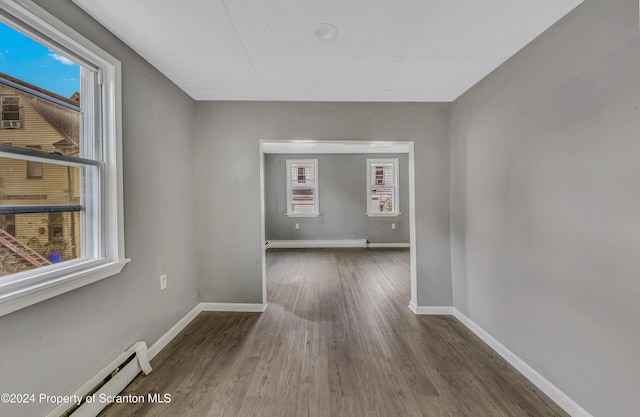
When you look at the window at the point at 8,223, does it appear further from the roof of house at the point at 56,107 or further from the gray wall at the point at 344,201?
the gray wall at the point at 344,201

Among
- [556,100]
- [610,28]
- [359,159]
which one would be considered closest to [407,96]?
[556,100]

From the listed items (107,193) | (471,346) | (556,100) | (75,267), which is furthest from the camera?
(471,346)

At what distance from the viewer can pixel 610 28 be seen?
117cm

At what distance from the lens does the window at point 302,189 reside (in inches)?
233

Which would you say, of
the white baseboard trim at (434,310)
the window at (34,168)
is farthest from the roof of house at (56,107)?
the white baseboard trim at (434,310)

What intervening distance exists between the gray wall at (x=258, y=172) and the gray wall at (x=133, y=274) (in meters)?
0.18

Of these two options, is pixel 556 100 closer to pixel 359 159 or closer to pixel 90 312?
pixel 90 312

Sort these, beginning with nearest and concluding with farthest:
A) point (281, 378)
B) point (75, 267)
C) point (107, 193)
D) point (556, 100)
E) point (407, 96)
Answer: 1. point (75, 267)
2. point (556, 100)
3. point (107, 193)
4. point (281, 378)
5. point (407, 96)

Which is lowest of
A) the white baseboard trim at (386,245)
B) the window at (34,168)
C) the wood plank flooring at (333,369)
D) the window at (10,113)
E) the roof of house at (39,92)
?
the wood plank flooring at (333,369)

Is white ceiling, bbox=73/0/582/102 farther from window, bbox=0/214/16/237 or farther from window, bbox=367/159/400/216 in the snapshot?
window, bbox=367/159/400/216

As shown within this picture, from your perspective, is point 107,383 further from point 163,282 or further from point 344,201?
point 344,201

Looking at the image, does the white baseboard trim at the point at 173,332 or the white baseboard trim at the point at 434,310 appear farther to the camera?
the white baseboard trim at the point at 434,310

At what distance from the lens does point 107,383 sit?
142 centimetres

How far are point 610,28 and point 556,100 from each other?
353 mm
